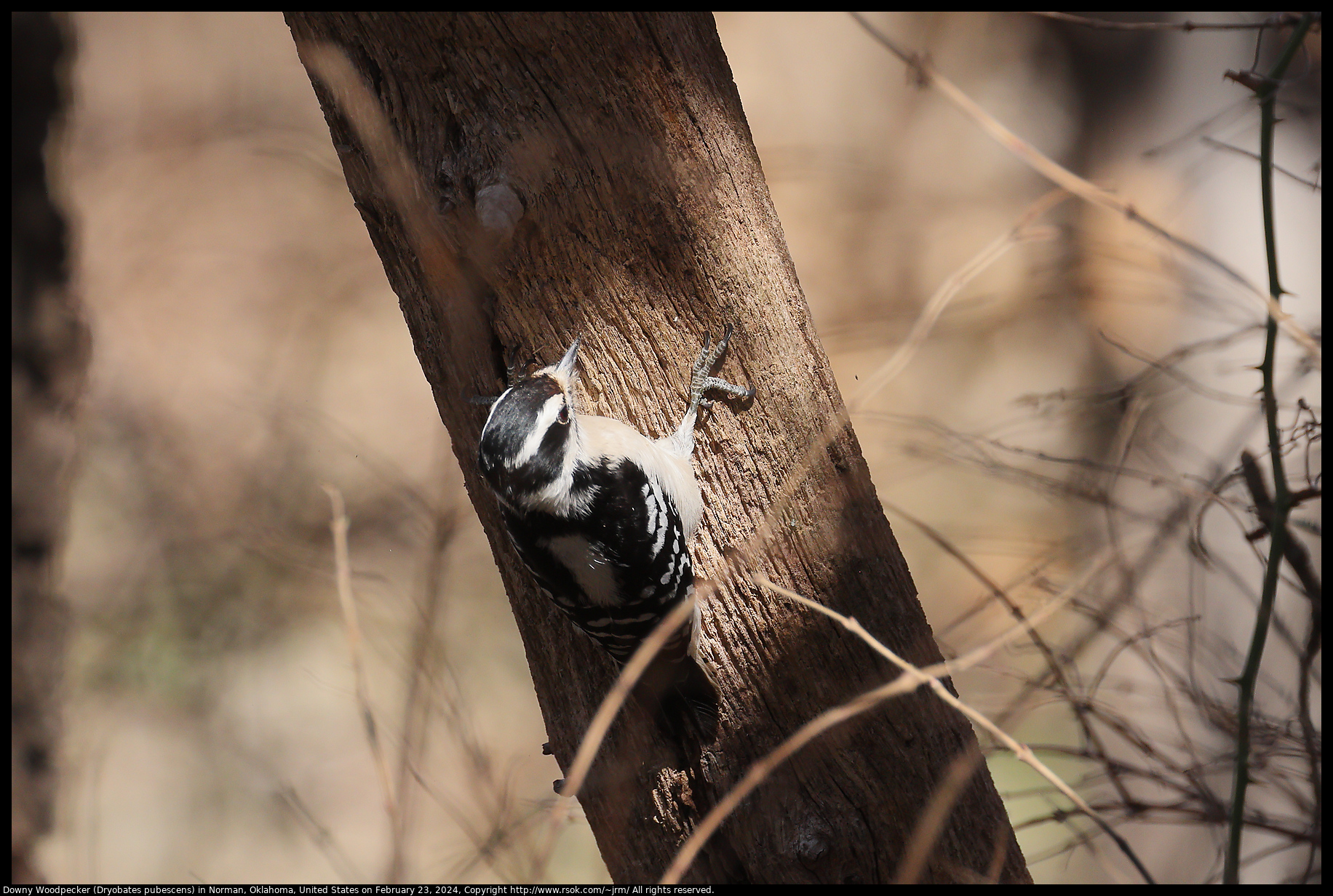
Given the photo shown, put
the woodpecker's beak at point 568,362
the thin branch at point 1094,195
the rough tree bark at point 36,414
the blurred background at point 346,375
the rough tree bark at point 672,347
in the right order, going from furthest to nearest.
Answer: the blurred background at point 346,375
the rough tree bark at point 36,414
the woodpecker's beak at point 568,362
the rough tree bark at point 672,347
the thin branch at point 1094,195

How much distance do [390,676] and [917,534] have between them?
358cm

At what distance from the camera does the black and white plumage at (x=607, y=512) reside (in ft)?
5.47

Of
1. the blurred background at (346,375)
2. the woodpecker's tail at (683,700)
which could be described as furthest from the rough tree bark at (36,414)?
the woodpecker's tail at (683,700)

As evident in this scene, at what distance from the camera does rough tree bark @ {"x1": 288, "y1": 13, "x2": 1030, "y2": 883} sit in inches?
62.8

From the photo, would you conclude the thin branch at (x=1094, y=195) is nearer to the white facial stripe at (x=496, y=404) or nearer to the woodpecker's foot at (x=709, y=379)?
the woodpecker's foot at (x=709, y=379)

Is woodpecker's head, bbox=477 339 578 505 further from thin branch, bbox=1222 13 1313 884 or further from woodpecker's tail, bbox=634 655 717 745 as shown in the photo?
thin branch, bbox=1222 13 1313 884

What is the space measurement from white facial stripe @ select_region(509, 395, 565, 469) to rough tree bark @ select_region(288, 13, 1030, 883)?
0.15 m

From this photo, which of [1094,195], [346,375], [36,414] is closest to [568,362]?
[1094,195]

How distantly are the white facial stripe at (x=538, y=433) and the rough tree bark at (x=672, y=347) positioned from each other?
151mm

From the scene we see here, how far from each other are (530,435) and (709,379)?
1.37 ft

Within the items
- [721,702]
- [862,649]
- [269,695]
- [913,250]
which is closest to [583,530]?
[721,702]

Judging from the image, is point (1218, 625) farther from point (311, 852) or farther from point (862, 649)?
point (311, 852)

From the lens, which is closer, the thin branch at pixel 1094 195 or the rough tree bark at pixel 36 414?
the thin branch at pixel 1094 195

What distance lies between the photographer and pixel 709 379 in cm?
172
